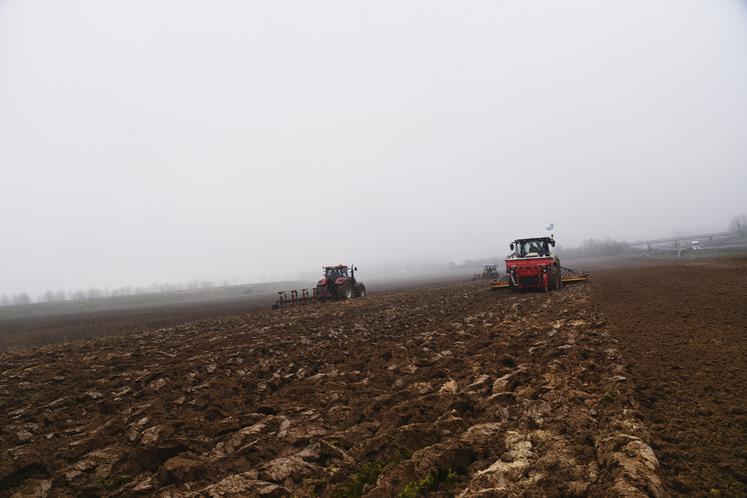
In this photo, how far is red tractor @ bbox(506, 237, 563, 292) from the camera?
1820cm

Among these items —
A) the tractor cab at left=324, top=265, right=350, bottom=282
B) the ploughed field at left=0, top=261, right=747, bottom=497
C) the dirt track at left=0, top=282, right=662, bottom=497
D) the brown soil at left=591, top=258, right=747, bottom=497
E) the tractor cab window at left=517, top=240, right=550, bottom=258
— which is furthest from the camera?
the tractor cab at left=324, top=265, right=350, bottom=282

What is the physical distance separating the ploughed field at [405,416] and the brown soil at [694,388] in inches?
0.9

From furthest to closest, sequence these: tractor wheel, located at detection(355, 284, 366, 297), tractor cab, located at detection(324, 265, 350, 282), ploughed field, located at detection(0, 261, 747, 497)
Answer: tractor wheel, located at detection(355, 284, 366, 297) → tractor cab, located at detection(324, 265, 350, 282) → ploughed field, located at detection(0, 261, 747, 497)

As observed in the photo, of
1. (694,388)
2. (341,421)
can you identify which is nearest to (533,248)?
(694,388)

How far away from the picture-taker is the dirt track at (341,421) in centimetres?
361

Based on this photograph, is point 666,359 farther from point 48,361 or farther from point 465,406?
point 48,361

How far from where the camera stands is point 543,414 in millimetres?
4555

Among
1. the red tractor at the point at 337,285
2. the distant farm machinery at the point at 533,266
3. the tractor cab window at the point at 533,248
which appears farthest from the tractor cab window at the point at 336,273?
the tractor cab window at the point at 533,248

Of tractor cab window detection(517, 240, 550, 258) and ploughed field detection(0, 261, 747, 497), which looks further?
tractor cab window detection(517, 240, 550, 258)

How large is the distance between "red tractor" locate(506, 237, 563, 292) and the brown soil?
7530mm

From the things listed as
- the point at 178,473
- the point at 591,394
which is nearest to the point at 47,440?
the point at 178,473

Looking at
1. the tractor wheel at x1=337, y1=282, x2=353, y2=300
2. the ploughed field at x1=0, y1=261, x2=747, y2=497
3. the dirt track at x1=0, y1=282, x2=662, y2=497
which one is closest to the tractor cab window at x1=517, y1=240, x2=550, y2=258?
the ploughed field at x1=0, y1=261, x2=747, y2=497

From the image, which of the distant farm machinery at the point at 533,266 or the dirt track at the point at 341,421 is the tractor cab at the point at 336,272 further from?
the dirt track at the point at 341,421

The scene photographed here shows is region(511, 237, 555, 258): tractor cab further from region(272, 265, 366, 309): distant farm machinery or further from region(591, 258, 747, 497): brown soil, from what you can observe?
region(272, 265, 366, 309): distant farm machinery
